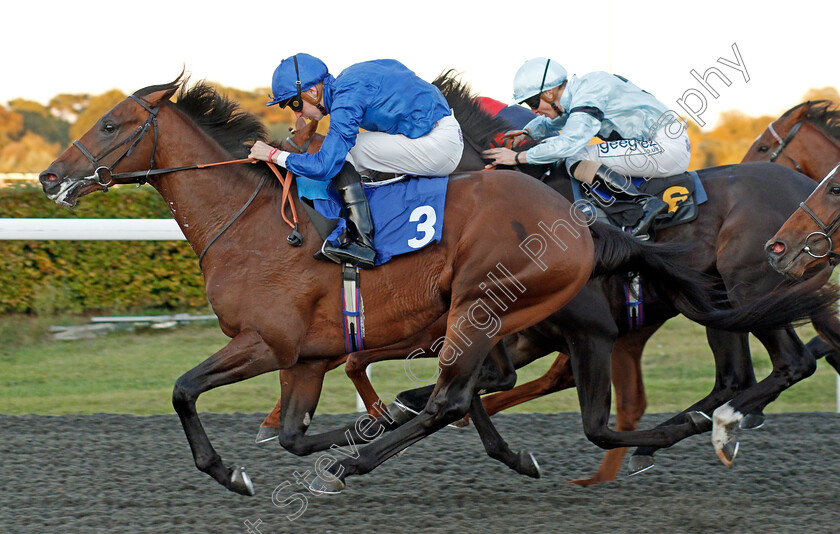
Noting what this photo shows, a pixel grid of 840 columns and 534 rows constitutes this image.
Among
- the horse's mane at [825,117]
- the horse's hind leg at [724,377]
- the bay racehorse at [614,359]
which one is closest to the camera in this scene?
the bay racehorse at [614,359]

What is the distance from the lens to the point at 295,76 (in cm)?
351

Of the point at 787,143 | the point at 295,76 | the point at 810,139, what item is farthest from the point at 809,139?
the point at 295,76

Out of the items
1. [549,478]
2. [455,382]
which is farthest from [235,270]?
[549,478]

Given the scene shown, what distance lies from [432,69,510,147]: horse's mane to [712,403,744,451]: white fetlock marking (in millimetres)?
1529

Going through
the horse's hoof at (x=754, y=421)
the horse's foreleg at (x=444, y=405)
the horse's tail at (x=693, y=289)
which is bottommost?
the horse's hoof at (x=754, y=421)

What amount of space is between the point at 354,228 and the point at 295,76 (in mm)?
616

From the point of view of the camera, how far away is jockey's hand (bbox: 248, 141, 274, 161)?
3.55 m

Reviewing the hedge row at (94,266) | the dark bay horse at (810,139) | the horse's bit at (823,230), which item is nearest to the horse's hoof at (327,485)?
the horse's bit at (823,230)

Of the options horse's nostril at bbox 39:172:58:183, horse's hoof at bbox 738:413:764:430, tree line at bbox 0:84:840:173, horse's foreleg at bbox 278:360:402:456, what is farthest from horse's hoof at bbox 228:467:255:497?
tree line at bbox 0:84:840:173

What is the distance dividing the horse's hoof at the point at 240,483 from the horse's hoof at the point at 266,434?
3.08 ft

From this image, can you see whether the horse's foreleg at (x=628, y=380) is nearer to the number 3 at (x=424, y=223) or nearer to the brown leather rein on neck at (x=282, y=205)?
the number 3 at (x=424, y=223)

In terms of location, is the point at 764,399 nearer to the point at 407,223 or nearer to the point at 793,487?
the point at 793,487

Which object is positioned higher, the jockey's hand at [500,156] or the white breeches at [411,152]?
the white breeches at [411,152]

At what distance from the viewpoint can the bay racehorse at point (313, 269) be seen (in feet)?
11.2
